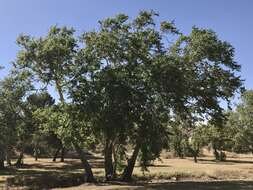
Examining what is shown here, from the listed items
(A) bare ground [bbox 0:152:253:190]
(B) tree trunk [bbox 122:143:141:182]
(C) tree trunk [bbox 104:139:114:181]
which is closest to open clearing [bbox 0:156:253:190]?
(A) bare ground [bbox 0:152:253:190]

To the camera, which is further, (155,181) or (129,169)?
(155,181)

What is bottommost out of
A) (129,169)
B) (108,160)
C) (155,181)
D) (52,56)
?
(155,181)

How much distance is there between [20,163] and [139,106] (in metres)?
36.0

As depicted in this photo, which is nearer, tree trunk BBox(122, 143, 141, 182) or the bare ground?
the bare ground

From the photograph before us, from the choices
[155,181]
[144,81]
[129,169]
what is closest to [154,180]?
[155,181]

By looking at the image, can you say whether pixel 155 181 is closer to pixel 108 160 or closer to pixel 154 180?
pixel 154 180

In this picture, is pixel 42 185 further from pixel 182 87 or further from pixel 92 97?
pixel 182 87

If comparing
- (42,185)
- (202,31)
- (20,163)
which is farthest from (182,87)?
(20,163)

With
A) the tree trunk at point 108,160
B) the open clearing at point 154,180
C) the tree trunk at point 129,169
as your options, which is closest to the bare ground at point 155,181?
the open clearing at point 154,180

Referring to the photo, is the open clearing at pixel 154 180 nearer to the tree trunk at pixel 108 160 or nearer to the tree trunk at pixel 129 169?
the tree trunk at pixel 129 169

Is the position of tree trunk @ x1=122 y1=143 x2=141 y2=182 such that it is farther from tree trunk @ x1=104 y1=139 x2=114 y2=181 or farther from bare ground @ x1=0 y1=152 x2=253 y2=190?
tree trunk @ x1=104 y1=139 x2=114 y2=181

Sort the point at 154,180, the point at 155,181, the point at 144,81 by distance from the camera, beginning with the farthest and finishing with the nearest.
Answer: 1. the point at 154,180
2. the point at 155,181
3. the point at 144,81

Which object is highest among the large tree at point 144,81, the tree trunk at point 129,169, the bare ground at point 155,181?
the large tree at point 144,81

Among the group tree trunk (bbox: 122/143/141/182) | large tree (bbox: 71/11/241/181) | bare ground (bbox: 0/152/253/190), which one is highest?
large tree (bbox: 71/11/241/181)
